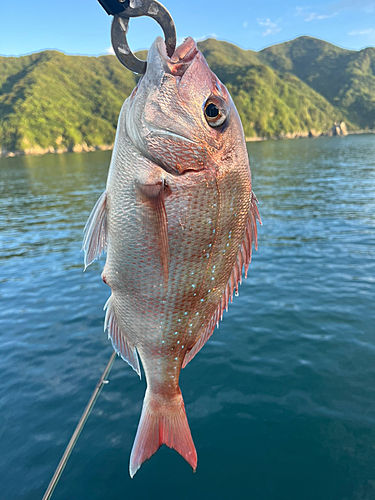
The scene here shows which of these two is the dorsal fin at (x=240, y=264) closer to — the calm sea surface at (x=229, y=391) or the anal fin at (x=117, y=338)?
the anal fin at (x=117, y=338)

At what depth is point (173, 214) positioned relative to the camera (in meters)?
2.19

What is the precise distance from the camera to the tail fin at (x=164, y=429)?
8.71ft

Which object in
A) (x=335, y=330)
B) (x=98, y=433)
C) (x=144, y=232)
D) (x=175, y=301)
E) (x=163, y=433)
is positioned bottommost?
(x=98, y=433)

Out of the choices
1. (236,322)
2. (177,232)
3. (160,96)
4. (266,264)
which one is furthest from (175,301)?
(266,264)

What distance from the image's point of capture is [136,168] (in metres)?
2.22

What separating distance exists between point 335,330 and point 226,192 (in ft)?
24.2

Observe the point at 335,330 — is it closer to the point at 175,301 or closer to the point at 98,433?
the point at 98,433

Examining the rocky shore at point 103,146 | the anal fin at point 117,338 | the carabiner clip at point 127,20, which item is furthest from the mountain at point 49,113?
the carabiner clip at point 127,20

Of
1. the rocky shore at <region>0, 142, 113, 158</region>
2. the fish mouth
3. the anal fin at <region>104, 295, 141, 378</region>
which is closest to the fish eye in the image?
the fish mouth

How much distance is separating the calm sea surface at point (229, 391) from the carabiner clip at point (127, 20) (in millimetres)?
5370

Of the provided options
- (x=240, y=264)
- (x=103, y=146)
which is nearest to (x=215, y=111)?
(x=240, y=264)

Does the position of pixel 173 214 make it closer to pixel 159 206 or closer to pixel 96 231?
pixel 159 206

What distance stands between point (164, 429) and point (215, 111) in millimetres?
2537

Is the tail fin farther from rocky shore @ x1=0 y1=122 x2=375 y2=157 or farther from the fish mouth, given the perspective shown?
rocky shore @ x1=0 y1=122 x2=375 y2=157
